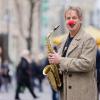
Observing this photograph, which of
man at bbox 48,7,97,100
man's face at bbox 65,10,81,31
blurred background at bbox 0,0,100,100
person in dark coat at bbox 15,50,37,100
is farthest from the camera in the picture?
blurred background at bbox 0,0,100,100

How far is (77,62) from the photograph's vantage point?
6410 mm

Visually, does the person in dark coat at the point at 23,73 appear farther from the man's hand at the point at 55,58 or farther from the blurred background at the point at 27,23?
the blurred background at the point at 27,23

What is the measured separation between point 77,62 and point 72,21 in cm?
43

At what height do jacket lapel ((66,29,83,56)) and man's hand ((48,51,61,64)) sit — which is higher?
jacket lapel ((66,29,83,56))

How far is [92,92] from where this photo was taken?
21.4ft

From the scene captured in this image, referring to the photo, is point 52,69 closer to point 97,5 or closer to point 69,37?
point 69,37

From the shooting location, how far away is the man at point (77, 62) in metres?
6.42

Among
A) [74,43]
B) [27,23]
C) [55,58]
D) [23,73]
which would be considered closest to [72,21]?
[74,43]

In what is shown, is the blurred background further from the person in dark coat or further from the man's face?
the man's face

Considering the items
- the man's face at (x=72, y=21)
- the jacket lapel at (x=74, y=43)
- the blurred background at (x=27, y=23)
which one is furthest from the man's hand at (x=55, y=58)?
the blurred background at (x=27, y=23)

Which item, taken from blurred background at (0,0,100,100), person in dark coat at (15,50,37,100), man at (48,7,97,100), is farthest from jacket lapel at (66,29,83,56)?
blurred background at (0,0,100,100)

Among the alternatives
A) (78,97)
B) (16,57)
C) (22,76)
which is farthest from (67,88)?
(16,57)

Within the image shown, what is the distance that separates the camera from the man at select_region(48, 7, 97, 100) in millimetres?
6418

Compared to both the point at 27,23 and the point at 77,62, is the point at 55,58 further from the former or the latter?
the point at 27,23
